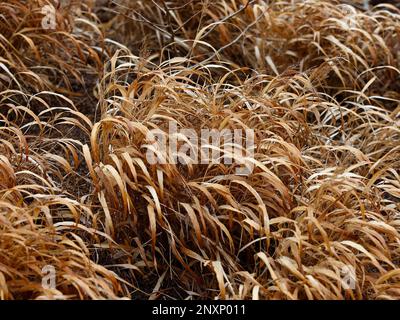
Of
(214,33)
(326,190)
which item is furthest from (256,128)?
(214,33)

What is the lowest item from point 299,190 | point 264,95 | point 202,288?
point 202,288

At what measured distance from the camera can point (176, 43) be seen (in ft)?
15.7

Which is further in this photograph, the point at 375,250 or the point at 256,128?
the point at 256,128

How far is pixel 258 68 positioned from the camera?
4.79 m

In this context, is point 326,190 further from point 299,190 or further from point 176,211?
point 176,211

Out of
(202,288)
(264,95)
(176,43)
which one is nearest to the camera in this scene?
(202,288)

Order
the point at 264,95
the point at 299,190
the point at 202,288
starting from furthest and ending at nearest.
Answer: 1. the point at 264,95
2. the point at 299,190
3. the point at 202,288

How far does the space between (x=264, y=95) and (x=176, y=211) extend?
853 mm

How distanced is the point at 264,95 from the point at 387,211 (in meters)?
0.82

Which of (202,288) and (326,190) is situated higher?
(326,190)

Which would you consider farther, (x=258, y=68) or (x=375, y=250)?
(x=258, y=68)
